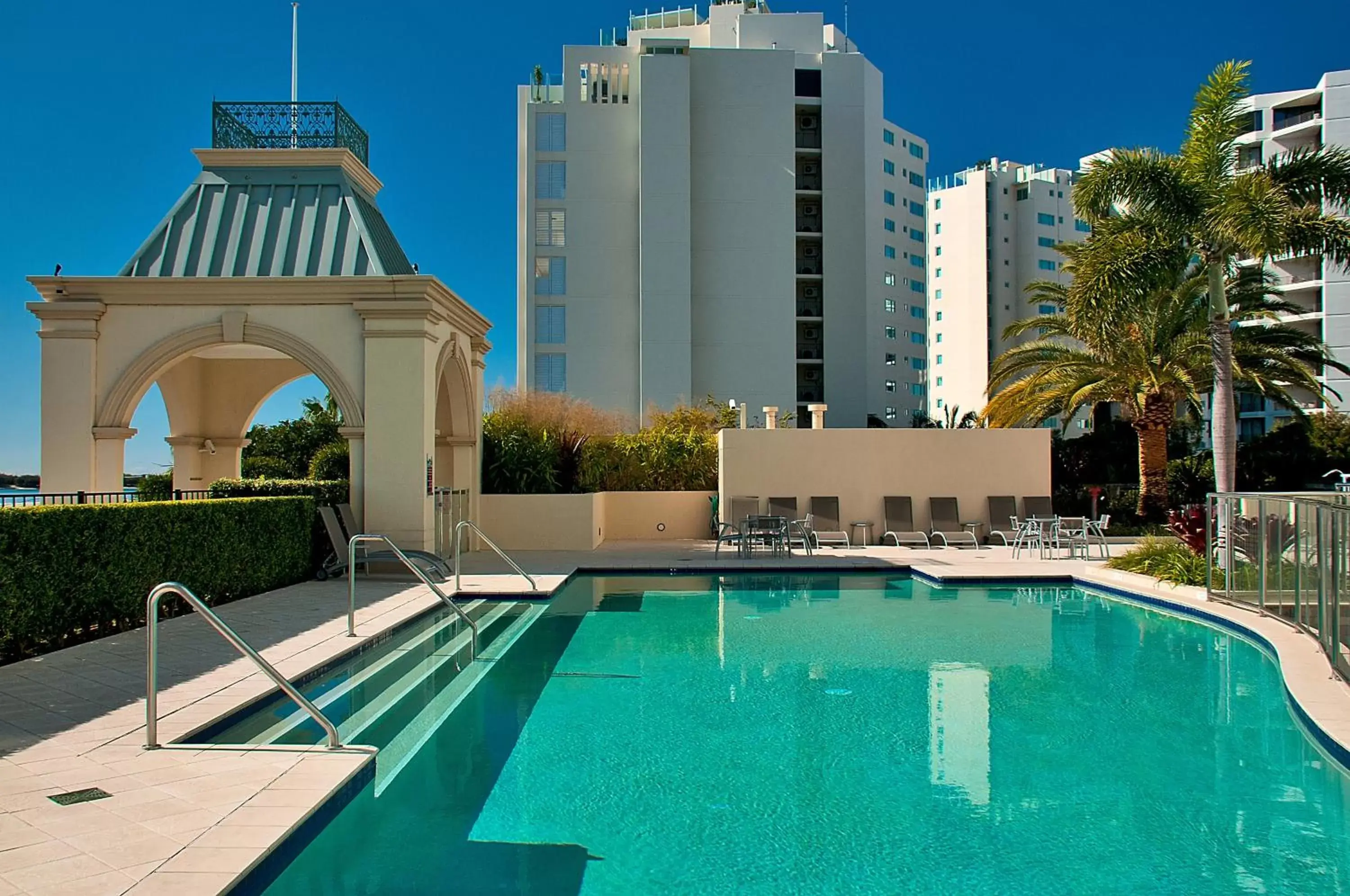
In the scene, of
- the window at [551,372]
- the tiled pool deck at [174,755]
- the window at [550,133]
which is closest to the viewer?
the tiled pool deck at [174,755]

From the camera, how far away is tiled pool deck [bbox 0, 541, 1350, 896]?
3.62 meters

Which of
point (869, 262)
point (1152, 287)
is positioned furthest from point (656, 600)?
point (869, 262)

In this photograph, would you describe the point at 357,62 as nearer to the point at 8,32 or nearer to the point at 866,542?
the point at 8,32

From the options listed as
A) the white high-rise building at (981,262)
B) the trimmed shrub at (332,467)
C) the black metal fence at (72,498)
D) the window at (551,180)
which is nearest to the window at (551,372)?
the window at (551,180)

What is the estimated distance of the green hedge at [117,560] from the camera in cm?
729

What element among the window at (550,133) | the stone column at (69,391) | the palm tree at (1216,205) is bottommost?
the stone column at (69,391)

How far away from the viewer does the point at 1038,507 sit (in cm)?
1869

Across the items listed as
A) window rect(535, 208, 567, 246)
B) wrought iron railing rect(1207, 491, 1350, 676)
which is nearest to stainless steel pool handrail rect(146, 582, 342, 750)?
wrought iron railing rect(1207, 491, 1350, 676)

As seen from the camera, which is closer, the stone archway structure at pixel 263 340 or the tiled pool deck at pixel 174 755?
the tiled pool deck at pixel 174 755

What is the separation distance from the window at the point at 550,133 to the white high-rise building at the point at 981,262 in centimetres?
3991

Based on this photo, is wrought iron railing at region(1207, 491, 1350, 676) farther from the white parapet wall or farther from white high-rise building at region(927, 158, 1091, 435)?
white high-rise building at region(927, 158, 1091, 435)

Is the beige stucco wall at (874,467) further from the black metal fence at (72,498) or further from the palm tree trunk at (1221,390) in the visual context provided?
the black metal fence at (72,498)

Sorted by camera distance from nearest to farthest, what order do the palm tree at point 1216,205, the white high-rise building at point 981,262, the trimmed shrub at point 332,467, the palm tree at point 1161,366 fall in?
the palm tree at point 1216,205 < the trimmed shrub at point 332,467 < the palm tree at point 1161,366 < the white high-rise building at point 981,262

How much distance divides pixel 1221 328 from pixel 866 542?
7.21 metres
